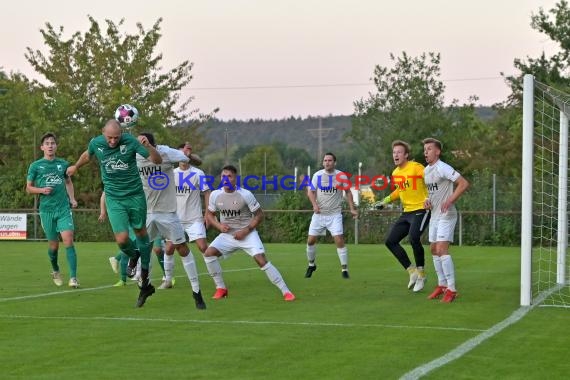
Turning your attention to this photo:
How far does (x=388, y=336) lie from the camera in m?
9.98

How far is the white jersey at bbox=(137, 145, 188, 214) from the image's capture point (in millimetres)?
13383

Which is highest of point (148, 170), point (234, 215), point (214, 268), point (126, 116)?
point (126, 116)

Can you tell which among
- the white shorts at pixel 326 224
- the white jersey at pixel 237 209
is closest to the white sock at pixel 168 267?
the white jersey at pixel 237 209

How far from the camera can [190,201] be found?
1586cm

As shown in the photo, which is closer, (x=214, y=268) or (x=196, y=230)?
(x=214, y=268)

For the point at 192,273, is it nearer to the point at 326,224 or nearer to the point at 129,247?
the point at 129,247

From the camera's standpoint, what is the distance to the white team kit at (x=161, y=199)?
43.4 feet

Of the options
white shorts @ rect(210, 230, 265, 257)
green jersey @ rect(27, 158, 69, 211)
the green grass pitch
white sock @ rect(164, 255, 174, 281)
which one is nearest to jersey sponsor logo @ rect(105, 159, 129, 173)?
the green grass pitch

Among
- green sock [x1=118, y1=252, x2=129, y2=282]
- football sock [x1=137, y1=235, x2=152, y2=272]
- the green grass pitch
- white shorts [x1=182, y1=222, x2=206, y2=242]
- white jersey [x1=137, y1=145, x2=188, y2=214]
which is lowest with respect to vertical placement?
the green grass pitch

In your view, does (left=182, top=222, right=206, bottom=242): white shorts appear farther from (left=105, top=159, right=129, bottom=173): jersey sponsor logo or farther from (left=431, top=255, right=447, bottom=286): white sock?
(left=431, top=255, right=447, bottom=286): white sock

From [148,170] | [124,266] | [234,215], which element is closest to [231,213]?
[234,215]

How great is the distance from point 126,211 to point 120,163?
60 cm

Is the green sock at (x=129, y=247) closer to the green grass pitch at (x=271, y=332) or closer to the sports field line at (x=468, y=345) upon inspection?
the green grass pitch at (x=271, y=332)

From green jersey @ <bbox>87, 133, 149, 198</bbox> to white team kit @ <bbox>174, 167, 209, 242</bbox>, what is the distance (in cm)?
311
